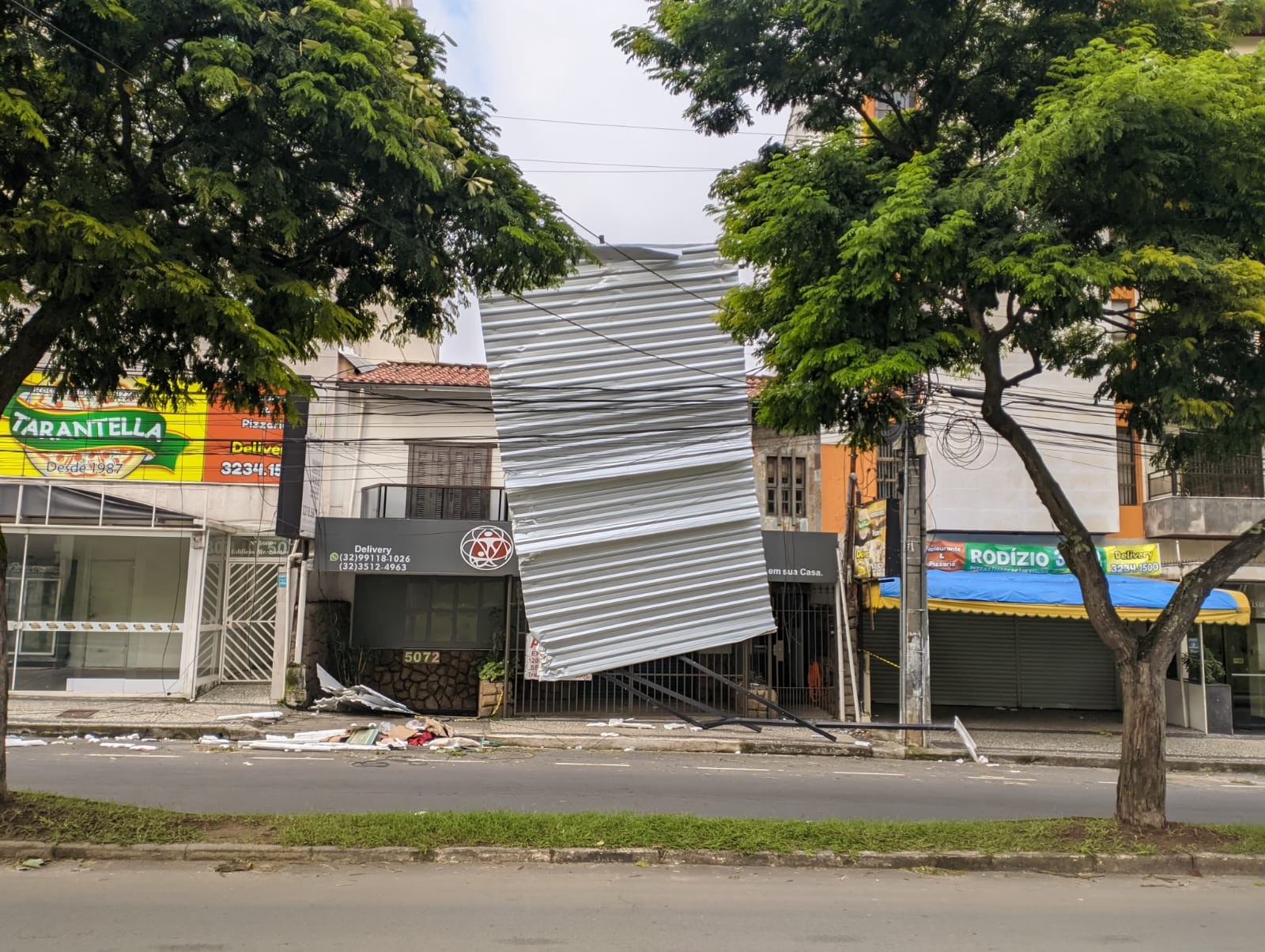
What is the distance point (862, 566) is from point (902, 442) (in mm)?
2951

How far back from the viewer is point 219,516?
17266 millimetres

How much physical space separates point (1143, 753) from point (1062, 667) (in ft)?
43.2

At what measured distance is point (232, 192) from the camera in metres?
6.07

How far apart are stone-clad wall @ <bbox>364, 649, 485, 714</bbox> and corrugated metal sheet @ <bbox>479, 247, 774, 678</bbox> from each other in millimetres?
11326

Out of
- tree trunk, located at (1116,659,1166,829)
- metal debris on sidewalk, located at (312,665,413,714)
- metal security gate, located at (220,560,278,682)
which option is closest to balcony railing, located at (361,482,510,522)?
metal security gate, located at (220,560,278,682)

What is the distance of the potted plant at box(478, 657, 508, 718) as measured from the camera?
53.4 ft

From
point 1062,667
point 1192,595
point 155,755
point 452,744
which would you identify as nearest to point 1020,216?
point 1192,595

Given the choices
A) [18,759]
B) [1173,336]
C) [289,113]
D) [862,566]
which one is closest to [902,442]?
[862,566]

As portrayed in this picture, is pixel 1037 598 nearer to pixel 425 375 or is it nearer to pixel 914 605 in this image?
pixel 914 605

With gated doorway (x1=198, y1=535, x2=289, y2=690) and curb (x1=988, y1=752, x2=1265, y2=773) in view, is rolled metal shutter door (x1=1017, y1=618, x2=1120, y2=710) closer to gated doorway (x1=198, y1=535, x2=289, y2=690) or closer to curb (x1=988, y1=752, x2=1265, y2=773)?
curb (x1=988, y1=752, x2=1265, y2=773)

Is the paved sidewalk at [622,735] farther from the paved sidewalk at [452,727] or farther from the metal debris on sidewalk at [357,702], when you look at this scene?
the metal debris on sidewalk at [357,702]

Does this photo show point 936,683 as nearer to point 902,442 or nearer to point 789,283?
point 902,442

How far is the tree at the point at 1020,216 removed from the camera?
662 centimetres

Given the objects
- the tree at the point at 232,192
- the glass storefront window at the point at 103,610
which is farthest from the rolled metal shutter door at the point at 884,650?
the tree at the point at 232,192
